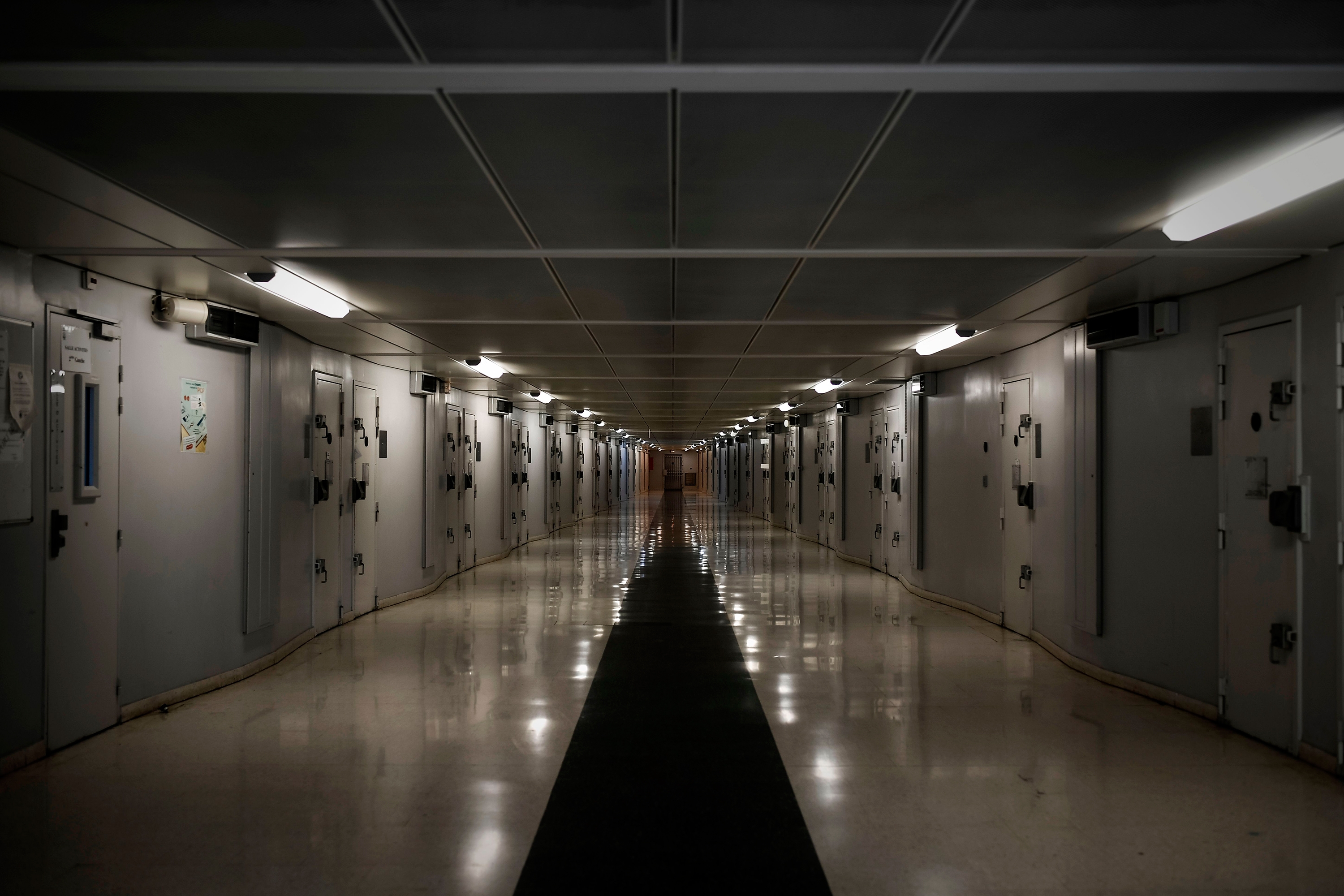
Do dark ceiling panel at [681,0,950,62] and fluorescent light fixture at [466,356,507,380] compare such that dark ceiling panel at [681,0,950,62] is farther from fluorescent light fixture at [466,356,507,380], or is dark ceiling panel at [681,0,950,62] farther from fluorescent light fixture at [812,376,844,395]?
fluorescent light fixture at [812,376,844,395]

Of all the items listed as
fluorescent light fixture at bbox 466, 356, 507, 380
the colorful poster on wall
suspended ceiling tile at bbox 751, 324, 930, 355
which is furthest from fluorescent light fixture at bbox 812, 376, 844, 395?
the colorful poster on wall

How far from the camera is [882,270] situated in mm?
4305

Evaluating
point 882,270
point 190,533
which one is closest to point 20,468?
point 190,533

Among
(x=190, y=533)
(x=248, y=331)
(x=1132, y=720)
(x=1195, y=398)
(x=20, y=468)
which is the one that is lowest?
(x=1132, y=720)

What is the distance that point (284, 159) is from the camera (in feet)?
8.98

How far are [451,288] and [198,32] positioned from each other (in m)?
2.80

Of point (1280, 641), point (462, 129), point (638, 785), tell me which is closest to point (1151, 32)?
point (462, 129)

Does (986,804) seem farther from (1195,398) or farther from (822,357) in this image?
(822,357)

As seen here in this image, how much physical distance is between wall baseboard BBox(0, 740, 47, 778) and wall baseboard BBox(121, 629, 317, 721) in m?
0.55

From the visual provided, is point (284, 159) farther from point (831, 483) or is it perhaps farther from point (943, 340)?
point (831, 483)

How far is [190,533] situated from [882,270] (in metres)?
4.74

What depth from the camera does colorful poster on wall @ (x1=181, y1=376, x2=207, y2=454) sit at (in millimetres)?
4953

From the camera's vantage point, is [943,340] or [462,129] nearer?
[462,129]

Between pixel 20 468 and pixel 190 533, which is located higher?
pixel 20 468
